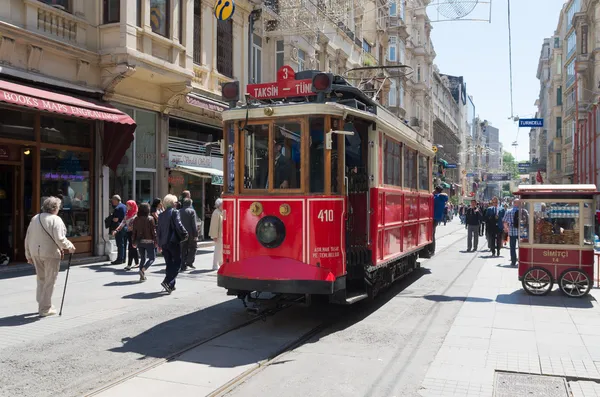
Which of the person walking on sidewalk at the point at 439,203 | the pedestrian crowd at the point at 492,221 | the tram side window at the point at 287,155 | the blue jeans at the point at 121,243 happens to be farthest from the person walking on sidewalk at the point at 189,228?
the person walking on sidewalk at the point at 439,203

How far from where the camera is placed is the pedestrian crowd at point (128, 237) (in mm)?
8062

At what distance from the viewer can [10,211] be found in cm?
1293

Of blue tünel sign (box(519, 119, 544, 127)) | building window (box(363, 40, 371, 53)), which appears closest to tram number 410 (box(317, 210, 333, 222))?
blue tünel sign (box(519, 119, 544, 127))

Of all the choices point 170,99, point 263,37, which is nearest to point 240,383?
point 170,99

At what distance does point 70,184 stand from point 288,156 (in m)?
8.39

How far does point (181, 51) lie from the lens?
16469 mm

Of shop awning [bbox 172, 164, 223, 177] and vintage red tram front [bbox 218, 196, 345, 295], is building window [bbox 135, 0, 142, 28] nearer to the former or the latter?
shop awning [bbox 172, 164, 223, 177]

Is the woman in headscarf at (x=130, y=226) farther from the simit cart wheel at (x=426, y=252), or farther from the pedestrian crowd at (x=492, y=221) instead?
the pedestrian crowd at (x=492, y=221)

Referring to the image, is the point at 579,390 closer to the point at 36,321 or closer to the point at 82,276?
the point at 36,321

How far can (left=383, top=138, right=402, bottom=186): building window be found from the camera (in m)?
9.27

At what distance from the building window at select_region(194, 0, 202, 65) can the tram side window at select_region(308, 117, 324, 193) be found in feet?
39.0

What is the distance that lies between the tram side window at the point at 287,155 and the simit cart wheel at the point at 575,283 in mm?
5653

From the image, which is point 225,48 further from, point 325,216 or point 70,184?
point 325,216

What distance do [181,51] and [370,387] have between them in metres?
13.3
